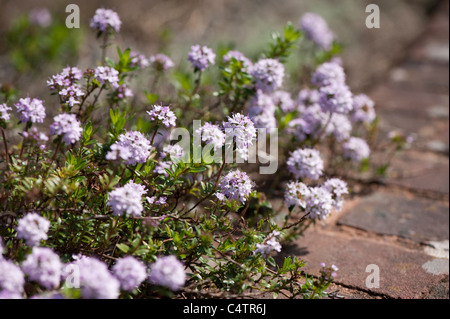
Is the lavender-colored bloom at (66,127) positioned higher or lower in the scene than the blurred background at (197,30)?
lower

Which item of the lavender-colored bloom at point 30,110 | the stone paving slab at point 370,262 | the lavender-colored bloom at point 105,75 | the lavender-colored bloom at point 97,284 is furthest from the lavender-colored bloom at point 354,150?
the lavender-colored bloom at point 97,284

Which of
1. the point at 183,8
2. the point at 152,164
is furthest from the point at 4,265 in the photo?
the point at 183,8

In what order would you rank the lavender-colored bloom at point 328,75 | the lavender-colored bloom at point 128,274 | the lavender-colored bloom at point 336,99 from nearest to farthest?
the lavender-colored bloom at point 128,274
the lavender-colored bloom at point 336,99
the lavender-colored bloom at point 328,75

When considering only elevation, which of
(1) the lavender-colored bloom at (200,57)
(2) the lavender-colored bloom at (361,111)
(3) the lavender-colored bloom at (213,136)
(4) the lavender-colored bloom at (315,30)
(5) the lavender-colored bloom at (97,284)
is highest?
(4) the lavender-colored bloom at (315,30)

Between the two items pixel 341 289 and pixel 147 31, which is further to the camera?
pixel 147 31

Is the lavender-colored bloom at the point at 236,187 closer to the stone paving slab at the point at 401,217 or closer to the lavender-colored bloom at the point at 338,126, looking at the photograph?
the stone paving slab at the point at 401,217

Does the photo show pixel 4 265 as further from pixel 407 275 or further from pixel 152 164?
pixel 407 275
